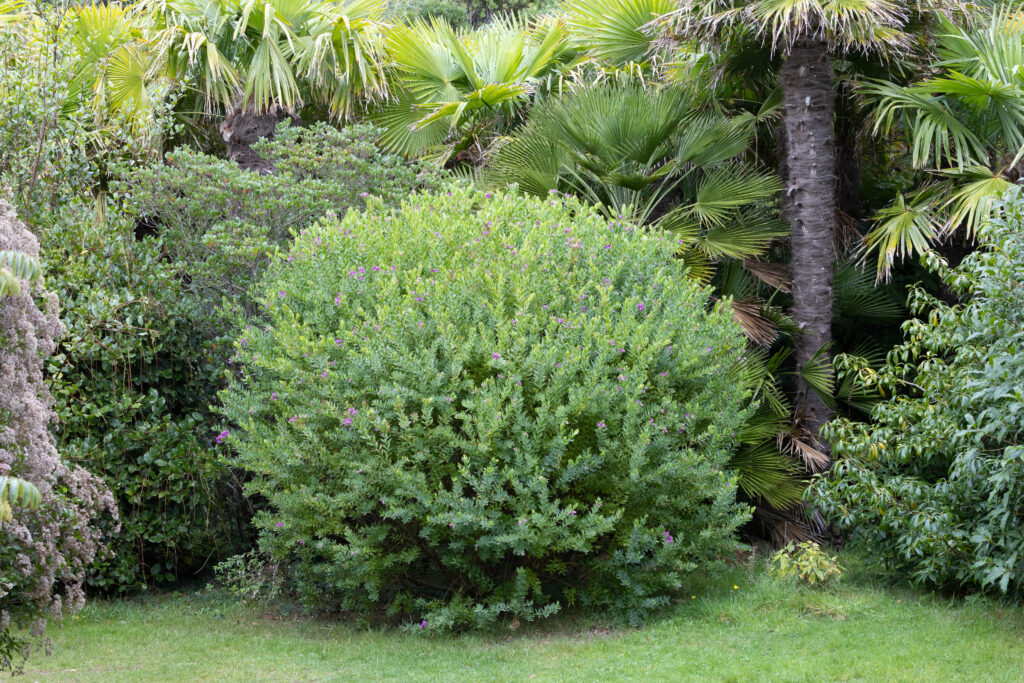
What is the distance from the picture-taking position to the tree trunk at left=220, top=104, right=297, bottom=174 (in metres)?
10.3

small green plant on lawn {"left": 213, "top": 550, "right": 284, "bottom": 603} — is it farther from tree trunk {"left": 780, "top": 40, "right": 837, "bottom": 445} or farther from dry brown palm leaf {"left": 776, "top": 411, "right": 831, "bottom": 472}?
tree trunk {"left": 780, "top": 40, "right": 837, "bottom": 445}

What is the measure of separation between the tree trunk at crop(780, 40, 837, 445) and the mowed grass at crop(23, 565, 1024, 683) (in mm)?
2148

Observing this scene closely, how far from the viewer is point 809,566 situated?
24.2 ft

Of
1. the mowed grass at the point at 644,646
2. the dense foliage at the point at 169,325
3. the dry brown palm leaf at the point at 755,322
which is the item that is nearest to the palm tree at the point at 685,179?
the dry brown palm leaf at the point at 755,322

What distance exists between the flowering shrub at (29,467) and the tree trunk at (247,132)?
16.7 feet

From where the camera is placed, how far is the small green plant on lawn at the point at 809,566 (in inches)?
291

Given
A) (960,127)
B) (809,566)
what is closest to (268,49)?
(960,127)

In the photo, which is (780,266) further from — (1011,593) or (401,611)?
(401,611)

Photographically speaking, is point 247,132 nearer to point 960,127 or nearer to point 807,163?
point 807,163

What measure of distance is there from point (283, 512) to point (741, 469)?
384cm

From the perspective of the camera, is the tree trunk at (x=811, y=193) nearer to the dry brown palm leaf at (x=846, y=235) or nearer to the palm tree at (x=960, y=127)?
the palm tree at (x=960, y=127)

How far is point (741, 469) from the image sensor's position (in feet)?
27.6

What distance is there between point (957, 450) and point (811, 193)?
9.65 ft

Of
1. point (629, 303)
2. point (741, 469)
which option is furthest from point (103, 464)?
point (741, 469)
